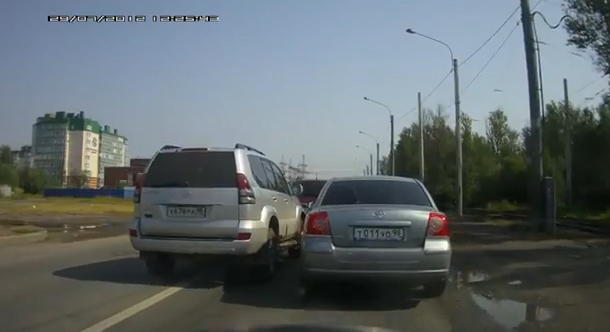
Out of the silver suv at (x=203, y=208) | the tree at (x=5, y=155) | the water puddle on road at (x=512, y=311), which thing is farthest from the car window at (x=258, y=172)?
the tree at (x=5, y=155)

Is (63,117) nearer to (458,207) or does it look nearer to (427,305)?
(458,207)

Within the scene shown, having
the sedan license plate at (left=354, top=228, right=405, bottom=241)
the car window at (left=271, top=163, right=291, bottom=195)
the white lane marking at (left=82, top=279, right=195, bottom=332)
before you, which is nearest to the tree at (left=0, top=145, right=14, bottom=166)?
the car window at (left=271, top=163, right=291, bottom=195)

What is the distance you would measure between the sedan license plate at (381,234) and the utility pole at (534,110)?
1329 cm

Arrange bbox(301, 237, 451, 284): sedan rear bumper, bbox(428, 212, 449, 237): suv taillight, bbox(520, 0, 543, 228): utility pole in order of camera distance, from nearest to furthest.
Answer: bbox(301, 237, 451, 284): sedan rear bumper < bbox(428, 212, 449, 237): suv taillight < bbox(520, 0, 543, 228): utility pole

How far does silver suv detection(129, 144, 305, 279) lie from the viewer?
9133mm

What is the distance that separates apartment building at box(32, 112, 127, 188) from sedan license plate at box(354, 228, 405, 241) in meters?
132

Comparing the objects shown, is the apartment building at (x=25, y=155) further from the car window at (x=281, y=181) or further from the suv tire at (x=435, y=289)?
the suv tire at (x=435, y=289)

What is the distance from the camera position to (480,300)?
27.7 feet

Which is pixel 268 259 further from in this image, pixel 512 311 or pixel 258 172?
pixel 512 311

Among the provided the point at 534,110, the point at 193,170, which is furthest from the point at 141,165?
the point at 193,170

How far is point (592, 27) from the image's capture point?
65.7 feet

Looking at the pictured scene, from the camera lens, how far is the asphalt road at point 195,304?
678 cm

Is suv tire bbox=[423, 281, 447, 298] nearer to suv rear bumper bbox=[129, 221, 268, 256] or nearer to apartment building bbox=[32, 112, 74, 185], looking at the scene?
suv rear bumper bbox=[129, 221, 268, 256]

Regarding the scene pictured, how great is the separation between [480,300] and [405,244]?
1.57 m
